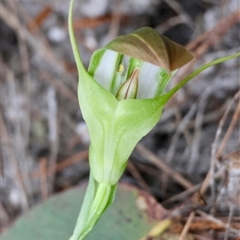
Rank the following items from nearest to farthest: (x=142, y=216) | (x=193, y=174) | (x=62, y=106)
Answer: (x=142, y=216), (x=193, y=174), (x=62, y=106)

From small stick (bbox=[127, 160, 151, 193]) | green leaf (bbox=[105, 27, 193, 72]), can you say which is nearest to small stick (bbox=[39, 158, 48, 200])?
small stick (bbox=[127, 160, 151, 193])

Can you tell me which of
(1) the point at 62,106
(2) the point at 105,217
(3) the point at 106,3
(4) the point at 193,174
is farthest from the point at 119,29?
(2) the point at 105,217

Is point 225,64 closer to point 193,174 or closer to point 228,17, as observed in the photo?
point 228,17

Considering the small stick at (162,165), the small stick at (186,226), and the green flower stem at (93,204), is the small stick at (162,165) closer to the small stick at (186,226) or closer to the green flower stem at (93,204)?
the small stick at (186,226)

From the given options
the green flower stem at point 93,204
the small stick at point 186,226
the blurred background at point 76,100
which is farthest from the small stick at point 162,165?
the green flower stem at point 93,204

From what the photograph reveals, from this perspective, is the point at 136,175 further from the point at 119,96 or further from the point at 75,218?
the point at 119,96

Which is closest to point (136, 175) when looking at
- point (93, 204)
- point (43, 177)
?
point (43, 177)
